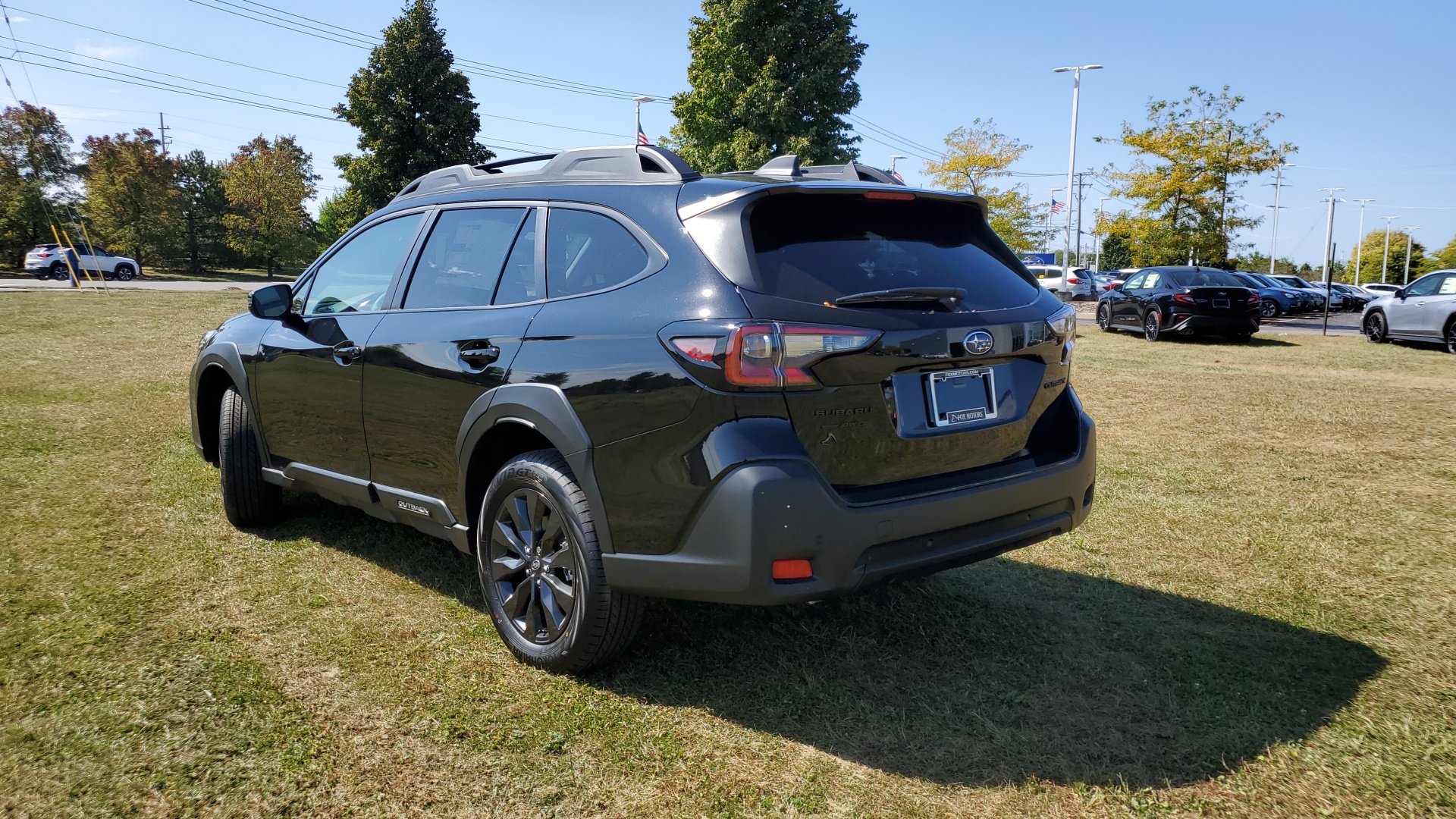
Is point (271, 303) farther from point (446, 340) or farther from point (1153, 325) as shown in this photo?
point (1153, 325)

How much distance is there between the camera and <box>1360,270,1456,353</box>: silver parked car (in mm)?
16703

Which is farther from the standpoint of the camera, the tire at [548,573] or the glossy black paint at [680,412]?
the tire at [548,573]

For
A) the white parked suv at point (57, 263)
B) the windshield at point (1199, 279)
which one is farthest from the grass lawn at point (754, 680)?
the white parked suv at point (57, 263)

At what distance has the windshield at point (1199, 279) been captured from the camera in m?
18.7

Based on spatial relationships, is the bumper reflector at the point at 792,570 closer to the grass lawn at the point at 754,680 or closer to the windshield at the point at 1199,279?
the grass lawn at the point at 754,680

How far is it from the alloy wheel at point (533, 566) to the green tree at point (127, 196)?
55.0m

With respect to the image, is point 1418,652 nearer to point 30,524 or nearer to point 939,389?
point 939,389

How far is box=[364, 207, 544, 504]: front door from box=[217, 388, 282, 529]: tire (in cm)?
122

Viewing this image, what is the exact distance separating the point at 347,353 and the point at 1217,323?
18.0 m

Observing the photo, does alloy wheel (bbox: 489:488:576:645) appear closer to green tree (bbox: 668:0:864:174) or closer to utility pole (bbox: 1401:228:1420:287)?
green tree (bbox: 668:0:864:174)

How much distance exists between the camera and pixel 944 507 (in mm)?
2957

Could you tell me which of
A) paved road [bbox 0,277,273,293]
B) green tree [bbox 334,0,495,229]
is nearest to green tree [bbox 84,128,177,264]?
paved road [bbox 0,277,273,293]

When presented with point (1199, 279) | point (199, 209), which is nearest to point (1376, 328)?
point (1199, 279)

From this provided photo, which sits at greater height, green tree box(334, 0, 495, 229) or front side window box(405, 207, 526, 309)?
green tree box(334, 0, 495, 229)
